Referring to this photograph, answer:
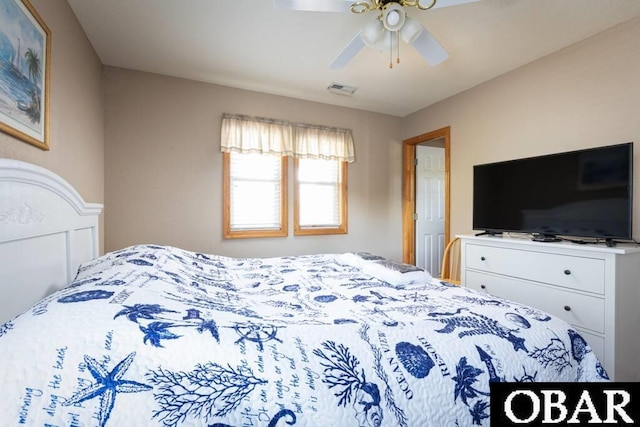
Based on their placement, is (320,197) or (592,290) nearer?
(592,290)

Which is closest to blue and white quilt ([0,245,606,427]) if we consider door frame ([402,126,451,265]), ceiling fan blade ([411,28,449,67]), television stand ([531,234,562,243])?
television stand ([531,234,562,243])

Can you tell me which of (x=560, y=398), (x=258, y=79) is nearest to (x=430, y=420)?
(x=560, y=398)

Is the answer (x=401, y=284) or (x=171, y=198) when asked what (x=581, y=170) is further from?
(x=171, y=198)

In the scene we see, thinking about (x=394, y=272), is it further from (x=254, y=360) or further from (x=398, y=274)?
(x=254, y=360)

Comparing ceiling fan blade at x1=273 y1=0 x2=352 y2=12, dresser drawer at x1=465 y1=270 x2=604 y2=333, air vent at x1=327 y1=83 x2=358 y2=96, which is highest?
air vent at x1=327 y1=83 x2=358 y2=96

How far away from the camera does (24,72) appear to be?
4.12 ft

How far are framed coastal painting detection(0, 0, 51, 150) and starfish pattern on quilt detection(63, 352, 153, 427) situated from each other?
1.09 m

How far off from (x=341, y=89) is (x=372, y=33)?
1.42 m

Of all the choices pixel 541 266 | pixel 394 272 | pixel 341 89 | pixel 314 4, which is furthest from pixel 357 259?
pixel 341 89

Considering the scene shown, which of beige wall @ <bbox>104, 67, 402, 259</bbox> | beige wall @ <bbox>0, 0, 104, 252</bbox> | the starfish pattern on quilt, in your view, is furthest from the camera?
beige wall @ <bbox>104, 67, 402, 259</bbox>

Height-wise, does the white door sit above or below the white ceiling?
below

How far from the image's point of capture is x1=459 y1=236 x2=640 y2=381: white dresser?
1758 mm

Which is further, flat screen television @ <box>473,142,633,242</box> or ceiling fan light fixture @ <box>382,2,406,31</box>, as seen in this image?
flat screen television @ <box>473,142,633,242</box>

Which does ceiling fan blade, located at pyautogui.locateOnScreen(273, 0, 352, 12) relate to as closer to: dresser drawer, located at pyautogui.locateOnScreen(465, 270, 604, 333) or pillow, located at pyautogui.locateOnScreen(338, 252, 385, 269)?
pillow, located at pyautogui.locateOnScreen(338, 252, 385, 269)
